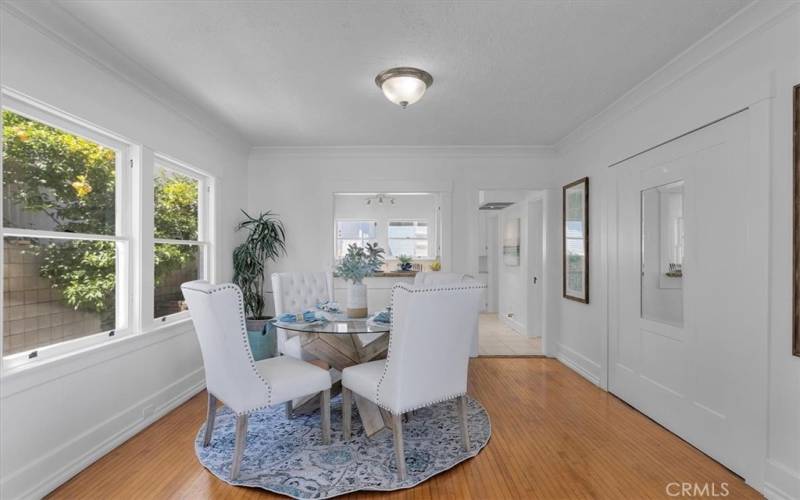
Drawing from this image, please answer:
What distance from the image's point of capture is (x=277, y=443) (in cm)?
255

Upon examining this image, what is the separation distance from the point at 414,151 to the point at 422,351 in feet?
10.5

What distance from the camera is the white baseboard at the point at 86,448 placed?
194cm

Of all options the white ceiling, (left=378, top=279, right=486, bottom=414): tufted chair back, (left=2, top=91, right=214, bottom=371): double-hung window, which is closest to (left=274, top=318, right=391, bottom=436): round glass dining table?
(left=378, top=279, right=486, bottom=414): tufted chair back

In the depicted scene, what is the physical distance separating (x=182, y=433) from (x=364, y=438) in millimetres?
1291

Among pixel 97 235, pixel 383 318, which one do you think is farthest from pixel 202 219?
pixel 383 318

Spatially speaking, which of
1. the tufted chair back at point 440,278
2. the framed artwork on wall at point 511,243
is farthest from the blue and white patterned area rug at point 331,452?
the framed artwork on wall at point 511,243

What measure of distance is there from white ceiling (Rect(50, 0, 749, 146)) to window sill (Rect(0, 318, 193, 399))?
1878mm

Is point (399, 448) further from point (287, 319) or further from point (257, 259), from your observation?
point (257, 259)

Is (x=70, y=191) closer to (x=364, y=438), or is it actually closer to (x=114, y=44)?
(x=114, y=44)

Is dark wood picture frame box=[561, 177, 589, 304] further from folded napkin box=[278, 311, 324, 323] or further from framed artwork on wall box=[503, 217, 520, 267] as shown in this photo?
folded napkin box=[278, 311, 324, 323]

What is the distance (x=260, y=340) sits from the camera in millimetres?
4078

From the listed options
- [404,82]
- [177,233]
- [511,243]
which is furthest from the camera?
[511,243]

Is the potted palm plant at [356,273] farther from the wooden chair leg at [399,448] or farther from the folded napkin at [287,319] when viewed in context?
the wooden chair leg at [399,448]

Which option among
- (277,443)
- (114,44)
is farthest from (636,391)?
(114,44)
